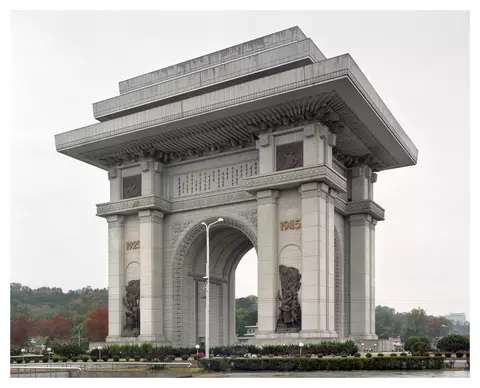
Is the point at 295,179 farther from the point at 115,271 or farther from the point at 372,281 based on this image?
the point at 115,271

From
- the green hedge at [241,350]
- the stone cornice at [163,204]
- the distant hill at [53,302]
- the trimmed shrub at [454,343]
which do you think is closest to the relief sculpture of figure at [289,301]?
the green hedge at [241,350]

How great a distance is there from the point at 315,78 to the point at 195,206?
952cm

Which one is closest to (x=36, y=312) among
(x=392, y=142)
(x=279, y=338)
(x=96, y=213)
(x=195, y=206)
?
Result: (x=96, y=213)

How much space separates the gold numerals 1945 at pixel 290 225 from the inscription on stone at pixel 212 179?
3245 millimetres

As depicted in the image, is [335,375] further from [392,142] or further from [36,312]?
[36,312]

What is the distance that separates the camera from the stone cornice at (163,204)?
1073 inches

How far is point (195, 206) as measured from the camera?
93.5ft

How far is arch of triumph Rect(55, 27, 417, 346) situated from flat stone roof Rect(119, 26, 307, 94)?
0.23ft

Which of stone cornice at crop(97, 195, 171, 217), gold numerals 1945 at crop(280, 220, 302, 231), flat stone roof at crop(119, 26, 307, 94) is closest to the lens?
gold numerals 1945 at crop(280, 220, 302, 231)

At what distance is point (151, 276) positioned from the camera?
28203 millimetres

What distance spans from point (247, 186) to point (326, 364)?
888 cm

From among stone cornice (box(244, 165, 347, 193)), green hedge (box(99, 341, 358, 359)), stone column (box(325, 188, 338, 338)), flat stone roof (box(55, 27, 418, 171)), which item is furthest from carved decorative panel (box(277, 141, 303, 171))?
green hedge (box(99, 341, 358, 359))

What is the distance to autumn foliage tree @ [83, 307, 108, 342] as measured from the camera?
2068 inches

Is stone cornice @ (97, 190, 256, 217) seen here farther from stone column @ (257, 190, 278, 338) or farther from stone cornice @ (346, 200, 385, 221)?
stone cornice @ (346, 200, 385, 221)
